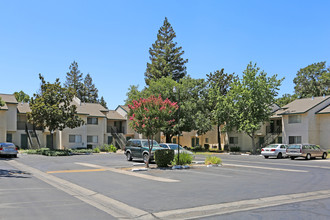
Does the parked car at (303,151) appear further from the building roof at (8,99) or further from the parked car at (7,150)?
the building roof at (8,99)

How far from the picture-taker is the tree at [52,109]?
117 ft

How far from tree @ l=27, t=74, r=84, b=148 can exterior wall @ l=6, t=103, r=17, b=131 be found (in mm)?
8047

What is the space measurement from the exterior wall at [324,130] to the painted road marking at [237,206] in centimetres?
3378

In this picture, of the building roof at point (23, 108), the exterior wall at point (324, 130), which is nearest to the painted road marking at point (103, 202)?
the building roof at point (23, 108)

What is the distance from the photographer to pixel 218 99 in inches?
1898

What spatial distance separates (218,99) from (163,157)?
28.3 meters

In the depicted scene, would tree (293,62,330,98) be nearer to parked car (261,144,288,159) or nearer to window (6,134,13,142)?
parked car (261,144,288,159)

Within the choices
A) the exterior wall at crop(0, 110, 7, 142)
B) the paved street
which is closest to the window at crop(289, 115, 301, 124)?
the paved street

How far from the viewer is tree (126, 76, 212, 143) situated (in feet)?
158

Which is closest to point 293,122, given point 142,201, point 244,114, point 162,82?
point 244,114

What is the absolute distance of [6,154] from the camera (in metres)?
30.7

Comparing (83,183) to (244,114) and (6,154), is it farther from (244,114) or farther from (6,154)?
(244,114)

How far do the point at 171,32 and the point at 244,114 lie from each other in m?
32.7

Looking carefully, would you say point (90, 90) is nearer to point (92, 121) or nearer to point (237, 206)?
point (92, 121)
